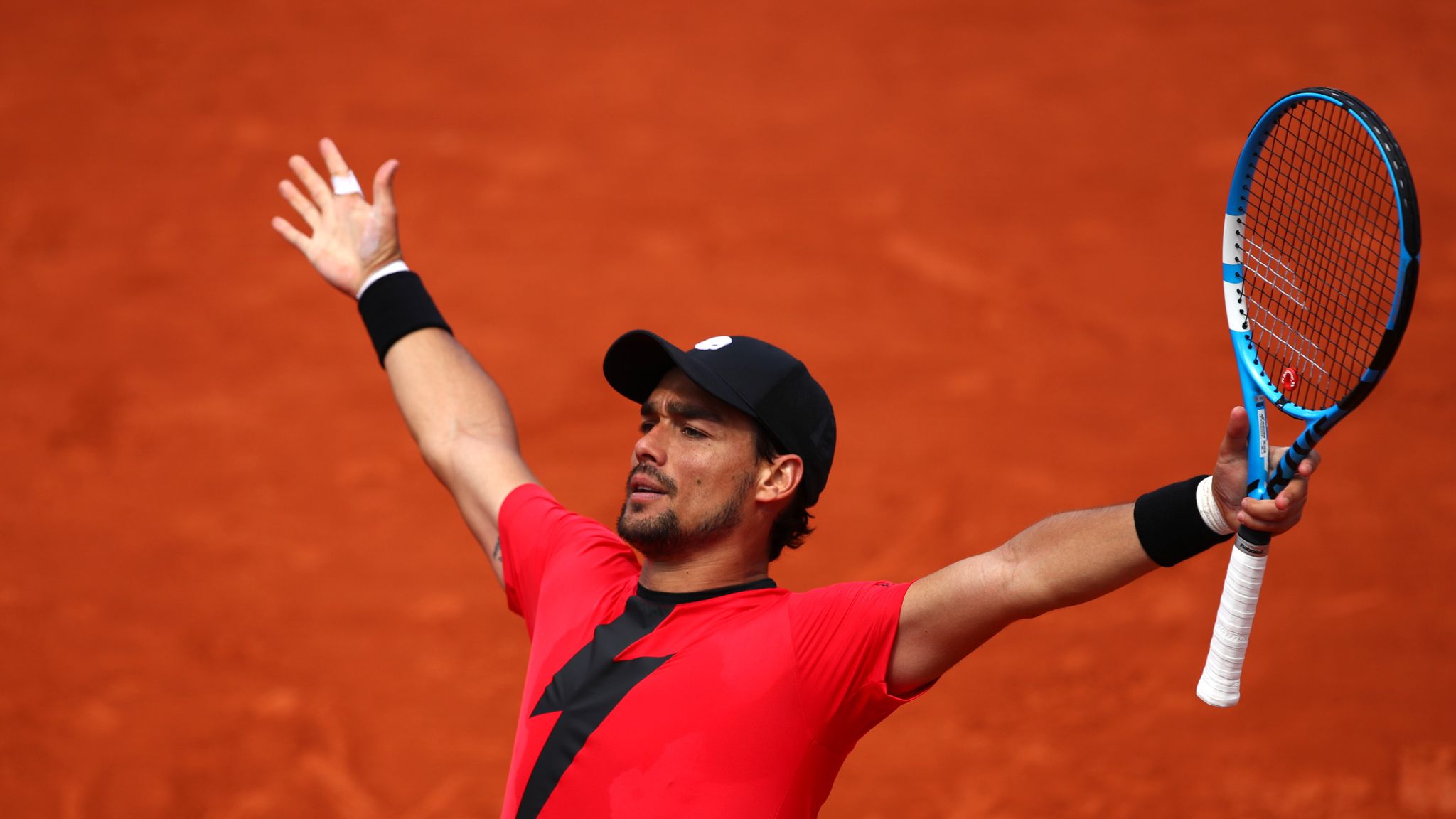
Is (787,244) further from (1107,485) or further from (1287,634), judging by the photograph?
(1287,634)

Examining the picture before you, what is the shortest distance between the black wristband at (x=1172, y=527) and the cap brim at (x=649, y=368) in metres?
0.87

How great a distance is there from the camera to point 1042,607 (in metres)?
2.55

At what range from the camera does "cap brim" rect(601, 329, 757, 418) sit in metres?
3.03

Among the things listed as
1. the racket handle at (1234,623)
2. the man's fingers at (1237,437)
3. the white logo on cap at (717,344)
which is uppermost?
the white logo on cap at (717,344)

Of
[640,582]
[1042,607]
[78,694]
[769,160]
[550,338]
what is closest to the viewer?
[1042,607]

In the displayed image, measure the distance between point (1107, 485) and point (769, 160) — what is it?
2.61m

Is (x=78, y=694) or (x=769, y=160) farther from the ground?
(x=769, y=160)

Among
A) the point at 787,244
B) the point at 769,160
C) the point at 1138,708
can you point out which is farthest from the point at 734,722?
the point at 769,160

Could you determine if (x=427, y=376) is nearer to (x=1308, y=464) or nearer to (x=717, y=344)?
(x=717, y=344)

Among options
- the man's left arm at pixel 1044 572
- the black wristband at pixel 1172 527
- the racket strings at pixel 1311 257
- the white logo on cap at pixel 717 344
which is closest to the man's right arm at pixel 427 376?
the white logo on cap at pixel 717 344

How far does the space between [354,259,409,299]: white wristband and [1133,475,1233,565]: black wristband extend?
2055mm

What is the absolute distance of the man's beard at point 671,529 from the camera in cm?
298

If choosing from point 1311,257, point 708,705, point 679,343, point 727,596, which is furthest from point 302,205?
point 679,343

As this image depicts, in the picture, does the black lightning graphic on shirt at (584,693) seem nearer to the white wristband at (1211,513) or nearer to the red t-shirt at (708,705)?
the red t-shirt at (708,705)
